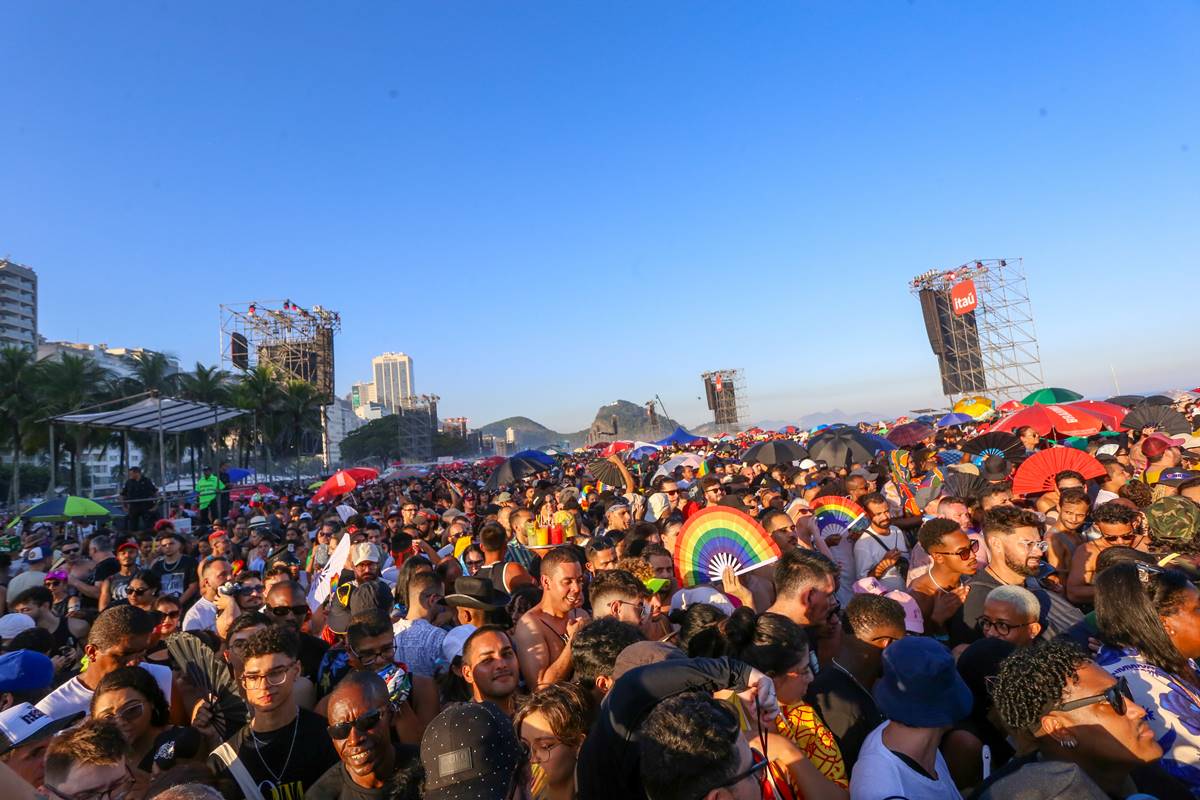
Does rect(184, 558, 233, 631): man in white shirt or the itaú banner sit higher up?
the itaú banner

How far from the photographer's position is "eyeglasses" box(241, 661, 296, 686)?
307 centimetres

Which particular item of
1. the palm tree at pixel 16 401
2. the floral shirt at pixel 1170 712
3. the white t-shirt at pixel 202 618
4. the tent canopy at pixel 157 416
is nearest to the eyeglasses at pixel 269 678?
the white t-shirt at pixel 202 618

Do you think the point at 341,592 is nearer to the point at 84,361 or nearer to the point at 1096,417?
the point at 1096,417

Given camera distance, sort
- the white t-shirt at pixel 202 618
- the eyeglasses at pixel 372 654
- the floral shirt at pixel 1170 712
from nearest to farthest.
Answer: the floral shirt at pixel 1170 712 < the eyeglasses at pixel 372 654 < the white t-shirt at pixel 202 618

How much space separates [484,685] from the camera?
3.36 meters

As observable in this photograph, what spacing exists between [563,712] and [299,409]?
68.7 m

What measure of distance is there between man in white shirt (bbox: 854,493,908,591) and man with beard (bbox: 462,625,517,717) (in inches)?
130

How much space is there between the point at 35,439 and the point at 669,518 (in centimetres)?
Answer: 5297

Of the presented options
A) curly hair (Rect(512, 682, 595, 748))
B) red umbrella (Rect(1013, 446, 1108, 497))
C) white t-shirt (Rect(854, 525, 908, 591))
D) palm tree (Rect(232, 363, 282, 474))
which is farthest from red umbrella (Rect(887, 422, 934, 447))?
palm tree (Rect(232, 363, 282, 474))

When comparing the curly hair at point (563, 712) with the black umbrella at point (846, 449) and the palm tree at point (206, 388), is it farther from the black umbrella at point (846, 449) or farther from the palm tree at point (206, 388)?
the palm tree at point (206, 388)

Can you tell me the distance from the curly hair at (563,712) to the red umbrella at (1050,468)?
23.1ft

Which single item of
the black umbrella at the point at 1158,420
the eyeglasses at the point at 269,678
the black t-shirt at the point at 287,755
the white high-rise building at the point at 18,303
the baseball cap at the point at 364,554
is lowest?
the black t-shirt at the point at 287,755

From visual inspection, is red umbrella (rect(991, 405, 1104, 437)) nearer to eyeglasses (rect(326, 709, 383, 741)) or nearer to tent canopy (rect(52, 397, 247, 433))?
eyeglasses (rect(326, 709, 383, 741))

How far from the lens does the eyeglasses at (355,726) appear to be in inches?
108
